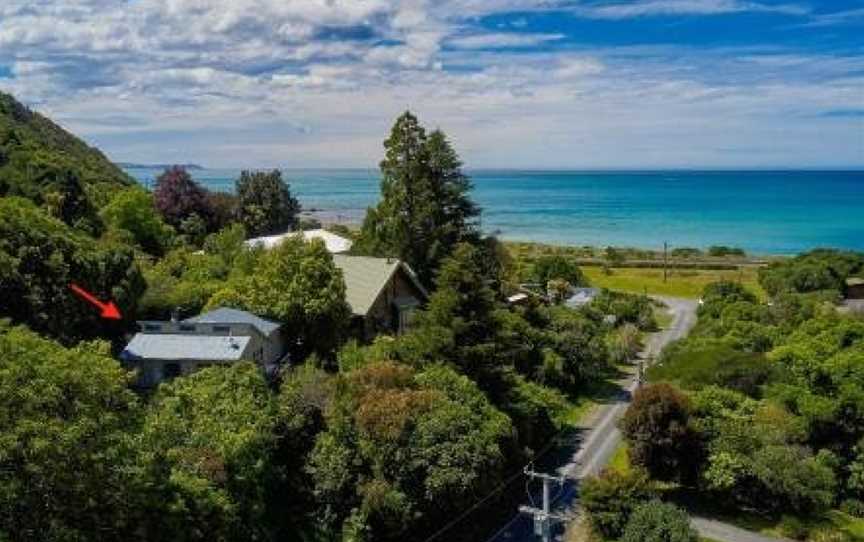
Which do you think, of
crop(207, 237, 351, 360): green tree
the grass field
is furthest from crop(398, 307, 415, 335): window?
the grass field

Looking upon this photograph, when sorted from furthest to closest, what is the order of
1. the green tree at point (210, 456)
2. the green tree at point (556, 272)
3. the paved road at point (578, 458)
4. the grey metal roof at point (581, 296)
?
the green tree at point (556, 272)
the grey metal roof at point (581, 296)
the paved road at point (578, 458)
the green tree at point (210, 456)

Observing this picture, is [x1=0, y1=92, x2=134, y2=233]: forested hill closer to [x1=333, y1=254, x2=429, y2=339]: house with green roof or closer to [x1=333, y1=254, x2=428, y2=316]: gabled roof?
[x1=333, y1=254, x2=428, y2=316]: gabled roof

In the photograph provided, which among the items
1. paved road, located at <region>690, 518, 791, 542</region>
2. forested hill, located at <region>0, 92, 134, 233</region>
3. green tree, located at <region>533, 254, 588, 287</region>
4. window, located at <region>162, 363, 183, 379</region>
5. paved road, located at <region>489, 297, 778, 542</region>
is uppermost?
forested hill, located at <region>0, 92, 134, 233</region>

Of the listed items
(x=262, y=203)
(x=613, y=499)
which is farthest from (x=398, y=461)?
(x=262, y=203)

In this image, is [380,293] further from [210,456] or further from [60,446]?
[60,446]

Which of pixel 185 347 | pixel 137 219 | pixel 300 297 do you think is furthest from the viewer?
pixel 137 219

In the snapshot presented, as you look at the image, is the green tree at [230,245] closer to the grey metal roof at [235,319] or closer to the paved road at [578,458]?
the grey metal roof at [235,319]

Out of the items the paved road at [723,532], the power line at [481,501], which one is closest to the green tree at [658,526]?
the paved road at [723,532]
